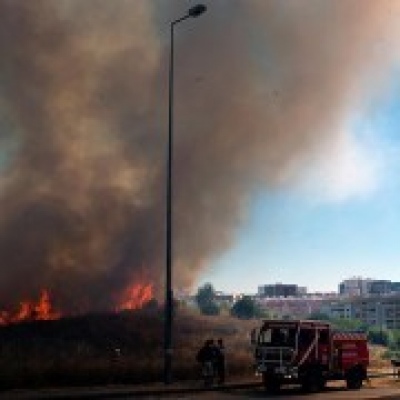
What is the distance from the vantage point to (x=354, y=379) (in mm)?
27250

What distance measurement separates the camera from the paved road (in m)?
22.2

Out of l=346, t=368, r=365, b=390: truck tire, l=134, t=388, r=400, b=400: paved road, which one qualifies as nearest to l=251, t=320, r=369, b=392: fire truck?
l=134, t=388, r=400, b=400: paved road

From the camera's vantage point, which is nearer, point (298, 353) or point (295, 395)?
point (295, 395)

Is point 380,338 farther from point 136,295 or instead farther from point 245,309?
point 136,295

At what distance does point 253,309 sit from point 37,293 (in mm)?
81211

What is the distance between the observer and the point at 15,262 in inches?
2096

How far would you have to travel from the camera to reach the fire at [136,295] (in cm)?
5425

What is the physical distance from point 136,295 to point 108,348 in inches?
467

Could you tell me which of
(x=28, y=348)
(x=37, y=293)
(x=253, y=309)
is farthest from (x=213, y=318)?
(x=253, y=309)

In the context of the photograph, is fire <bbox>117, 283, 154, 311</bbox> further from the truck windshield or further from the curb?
the truck windshield

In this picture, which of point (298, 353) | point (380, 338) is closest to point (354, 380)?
point (298, 353)

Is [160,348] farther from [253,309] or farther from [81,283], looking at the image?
[253,309]

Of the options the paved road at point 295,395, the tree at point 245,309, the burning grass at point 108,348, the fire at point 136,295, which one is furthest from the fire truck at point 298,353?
the tree at point 245,309

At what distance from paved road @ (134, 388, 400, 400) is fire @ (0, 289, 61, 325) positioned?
29.6 m
